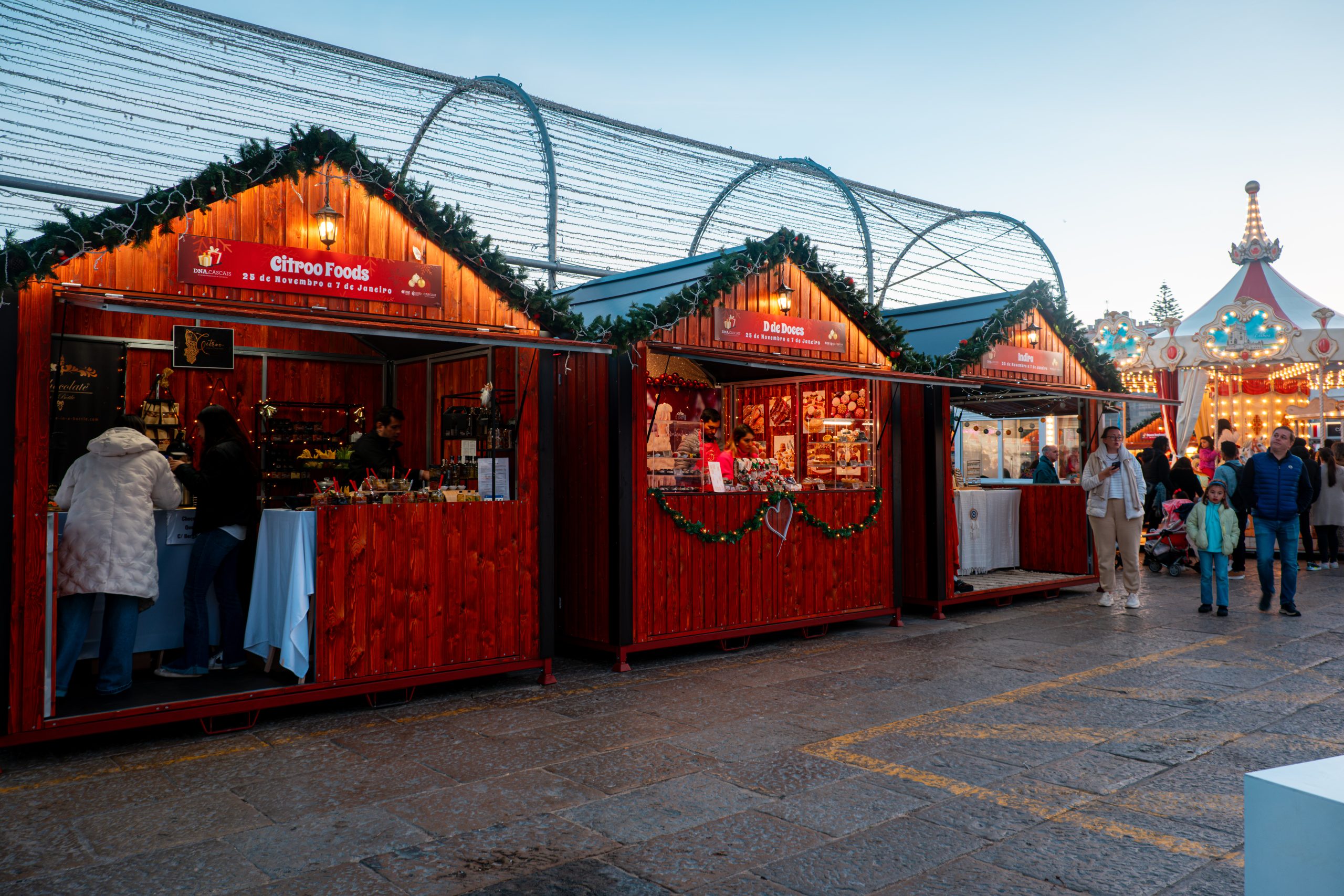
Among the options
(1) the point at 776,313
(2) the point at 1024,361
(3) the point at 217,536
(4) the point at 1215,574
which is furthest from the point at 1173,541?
(3) the point at 217,536

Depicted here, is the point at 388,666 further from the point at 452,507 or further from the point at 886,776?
the point at 886,776

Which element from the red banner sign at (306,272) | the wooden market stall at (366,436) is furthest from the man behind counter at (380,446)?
the red banner sign at (306,272)

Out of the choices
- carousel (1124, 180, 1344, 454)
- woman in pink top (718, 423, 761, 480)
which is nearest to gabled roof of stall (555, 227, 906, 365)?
woman in pink top (718, 423, 761, 480)

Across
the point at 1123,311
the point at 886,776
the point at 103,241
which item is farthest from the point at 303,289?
the point at 1123,311

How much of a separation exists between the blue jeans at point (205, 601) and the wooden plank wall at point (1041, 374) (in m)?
6.97

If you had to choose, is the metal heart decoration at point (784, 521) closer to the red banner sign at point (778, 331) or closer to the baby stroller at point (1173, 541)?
the red banner sign at point (778, 331)

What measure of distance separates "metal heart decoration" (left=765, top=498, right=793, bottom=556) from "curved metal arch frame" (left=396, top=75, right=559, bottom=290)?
2691 millimetres

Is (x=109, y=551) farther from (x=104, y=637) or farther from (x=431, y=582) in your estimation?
(x=431, y=582)

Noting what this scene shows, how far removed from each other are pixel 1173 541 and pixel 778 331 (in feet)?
26.8

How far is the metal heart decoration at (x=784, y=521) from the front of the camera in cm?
822

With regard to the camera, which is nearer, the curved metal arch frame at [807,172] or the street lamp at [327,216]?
the street lamp at [327,216]

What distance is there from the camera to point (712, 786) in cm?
439

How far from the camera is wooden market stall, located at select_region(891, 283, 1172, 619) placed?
32.1ft

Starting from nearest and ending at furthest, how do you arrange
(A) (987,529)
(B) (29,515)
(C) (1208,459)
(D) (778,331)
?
(B) (29,515), (D) (778,331), (A) (987,529), (C) (1208,459)
